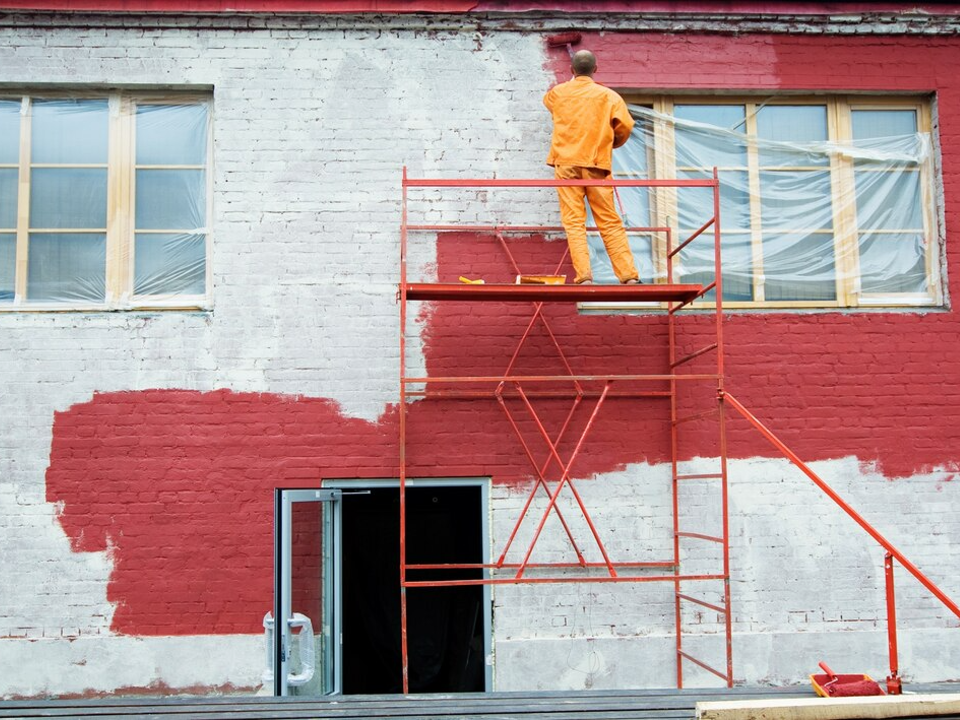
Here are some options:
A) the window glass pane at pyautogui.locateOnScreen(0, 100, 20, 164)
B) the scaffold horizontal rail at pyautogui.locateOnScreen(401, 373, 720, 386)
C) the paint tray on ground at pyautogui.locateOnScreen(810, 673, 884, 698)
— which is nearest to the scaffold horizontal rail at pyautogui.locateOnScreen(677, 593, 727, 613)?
the paint tray on ground at pyautogui.locateOnScreen(810, 673, 884, 698)

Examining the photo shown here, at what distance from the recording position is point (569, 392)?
7.86 m

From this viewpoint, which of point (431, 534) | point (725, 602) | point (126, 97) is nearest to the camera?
point (725, 602)

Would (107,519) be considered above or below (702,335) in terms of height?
below

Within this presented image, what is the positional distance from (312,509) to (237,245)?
2.04m

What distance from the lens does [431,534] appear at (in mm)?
10047

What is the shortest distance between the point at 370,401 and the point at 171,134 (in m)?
2.57

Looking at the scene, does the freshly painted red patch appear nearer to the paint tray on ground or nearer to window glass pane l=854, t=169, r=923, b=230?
window glass pane l=854, t=169, r=923, b=230

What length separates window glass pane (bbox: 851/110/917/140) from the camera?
8.40 metres

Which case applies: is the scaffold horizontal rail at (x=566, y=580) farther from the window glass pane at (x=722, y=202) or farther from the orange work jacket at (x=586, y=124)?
the orange work jacket at (x=586, y=124)

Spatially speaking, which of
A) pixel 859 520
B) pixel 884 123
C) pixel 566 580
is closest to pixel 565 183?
pixel 566 580

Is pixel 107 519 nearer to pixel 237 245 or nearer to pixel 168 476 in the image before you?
pixel 168 476

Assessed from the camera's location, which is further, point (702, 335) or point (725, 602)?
point (702, 335)

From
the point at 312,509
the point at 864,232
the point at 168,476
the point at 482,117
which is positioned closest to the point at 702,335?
the point at 864,232

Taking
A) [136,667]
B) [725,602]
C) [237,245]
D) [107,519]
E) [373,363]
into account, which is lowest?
[136,667]
